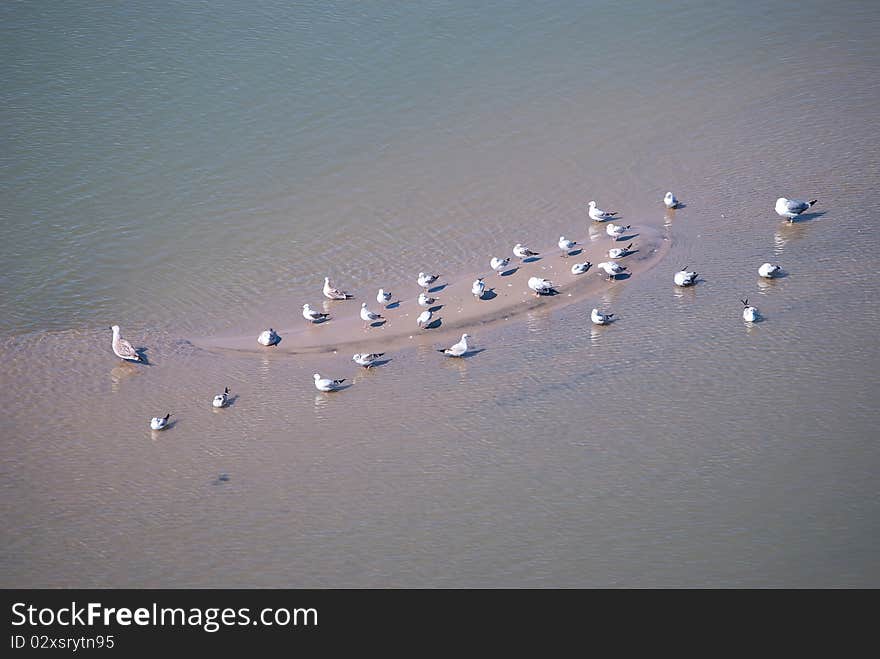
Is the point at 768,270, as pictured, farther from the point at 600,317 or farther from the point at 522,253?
Answer: the point at 522,253

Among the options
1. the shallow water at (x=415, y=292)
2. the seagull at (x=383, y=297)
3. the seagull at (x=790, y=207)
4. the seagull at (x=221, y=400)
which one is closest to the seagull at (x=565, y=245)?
the shallow water at (x=415, y=292)

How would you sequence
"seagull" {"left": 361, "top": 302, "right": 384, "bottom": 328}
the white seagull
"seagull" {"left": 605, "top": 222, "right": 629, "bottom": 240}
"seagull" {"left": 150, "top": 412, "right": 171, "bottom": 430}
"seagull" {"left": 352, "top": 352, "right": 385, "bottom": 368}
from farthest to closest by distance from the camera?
"seagull" {"left": 605, "top": 222, "right": 629, "bottom": 240}, the white seagull, "seagull" {"left": 361, "top": 302, "right": 384, "bottom": 328}, "seagull" {"left": 352, "top": 352, "right": 385, "bottom": 368}, "seagull" {"left": 150, "top": 412, "right": 171, "bottom": 430}

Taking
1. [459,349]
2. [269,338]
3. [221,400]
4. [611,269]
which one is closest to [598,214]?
A: [611,269]

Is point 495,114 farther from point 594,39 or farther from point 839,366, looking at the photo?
point 839,366

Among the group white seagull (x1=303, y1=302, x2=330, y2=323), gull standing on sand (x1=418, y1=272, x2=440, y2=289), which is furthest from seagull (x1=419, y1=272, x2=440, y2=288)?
white seagull (x1=303, y1=302, x2=330, y2=323)

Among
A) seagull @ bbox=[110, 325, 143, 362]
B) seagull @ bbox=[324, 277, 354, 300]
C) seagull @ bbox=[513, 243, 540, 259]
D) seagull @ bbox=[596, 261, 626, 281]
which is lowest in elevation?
seagull @ bbox=[110, 325, 143, 362]

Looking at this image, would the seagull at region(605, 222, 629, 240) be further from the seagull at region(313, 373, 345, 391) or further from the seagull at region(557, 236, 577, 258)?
the seagull at region(313, 373, 345, 391)

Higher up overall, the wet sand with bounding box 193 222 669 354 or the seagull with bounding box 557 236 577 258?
the seagull with bounding box 557 236 577 258

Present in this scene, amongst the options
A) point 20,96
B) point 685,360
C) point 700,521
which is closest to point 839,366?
point 685,360
